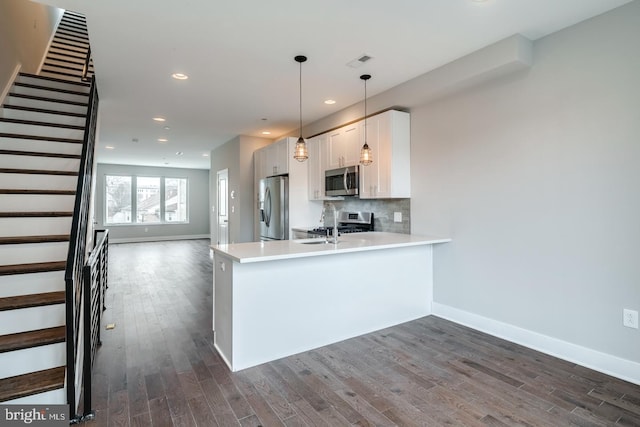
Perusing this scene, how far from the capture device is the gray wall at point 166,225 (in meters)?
10.7

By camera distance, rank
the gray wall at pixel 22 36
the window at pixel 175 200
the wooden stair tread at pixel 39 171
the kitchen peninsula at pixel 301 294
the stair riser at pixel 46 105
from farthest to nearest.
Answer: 1. the window at pixel 175 200
2. the stair riser at pixel 46 105
3. the gray wall at pixel 22 36
4. the wooden stair tread at pixel 39 171
5. the kitchen peninsula at pixel 301 294

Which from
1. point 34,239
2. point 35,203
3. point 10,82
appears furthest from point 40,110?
point 34,239

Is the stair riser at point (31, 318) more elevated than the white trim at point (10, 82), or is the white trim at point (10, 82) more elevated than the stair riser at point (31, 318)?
the white trim at point (10, 82)

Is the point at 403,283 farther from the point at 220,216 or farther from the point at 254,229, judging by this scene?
the point at 220,216

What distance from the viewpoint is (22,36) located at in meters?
4.04

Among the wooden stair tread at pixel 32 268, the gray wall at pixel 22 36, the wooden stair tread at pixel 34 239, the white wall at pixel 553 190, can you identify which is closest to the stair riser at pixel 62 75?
the gray wall at pixel 22 36

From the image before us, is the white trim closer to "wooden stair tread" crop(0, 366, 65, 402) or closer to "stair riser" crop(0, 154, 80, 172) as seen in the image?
"stair riser" crop(0, 154, 80, 172)

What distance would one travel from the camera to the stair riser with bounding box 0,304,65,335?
214 centimetres

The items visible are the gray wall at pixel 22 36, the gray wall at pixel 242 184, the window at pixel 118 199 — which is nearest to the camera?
the gray wall at pixel 22 36

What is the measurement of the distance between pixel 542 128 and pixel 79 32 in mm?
7964

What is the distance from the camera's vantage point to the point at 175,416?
1.95 m

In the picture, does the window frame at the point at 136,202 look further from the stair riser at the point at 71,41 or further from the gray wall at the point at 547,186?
the gray wall at the point at 547,186

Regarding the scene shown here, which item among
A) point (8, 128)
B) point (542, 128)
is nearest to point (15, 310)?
point (8, 128)

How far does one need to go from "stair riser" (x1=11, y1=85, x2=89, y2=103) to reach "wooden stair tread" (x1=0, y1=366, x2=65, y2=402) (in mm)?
3668
